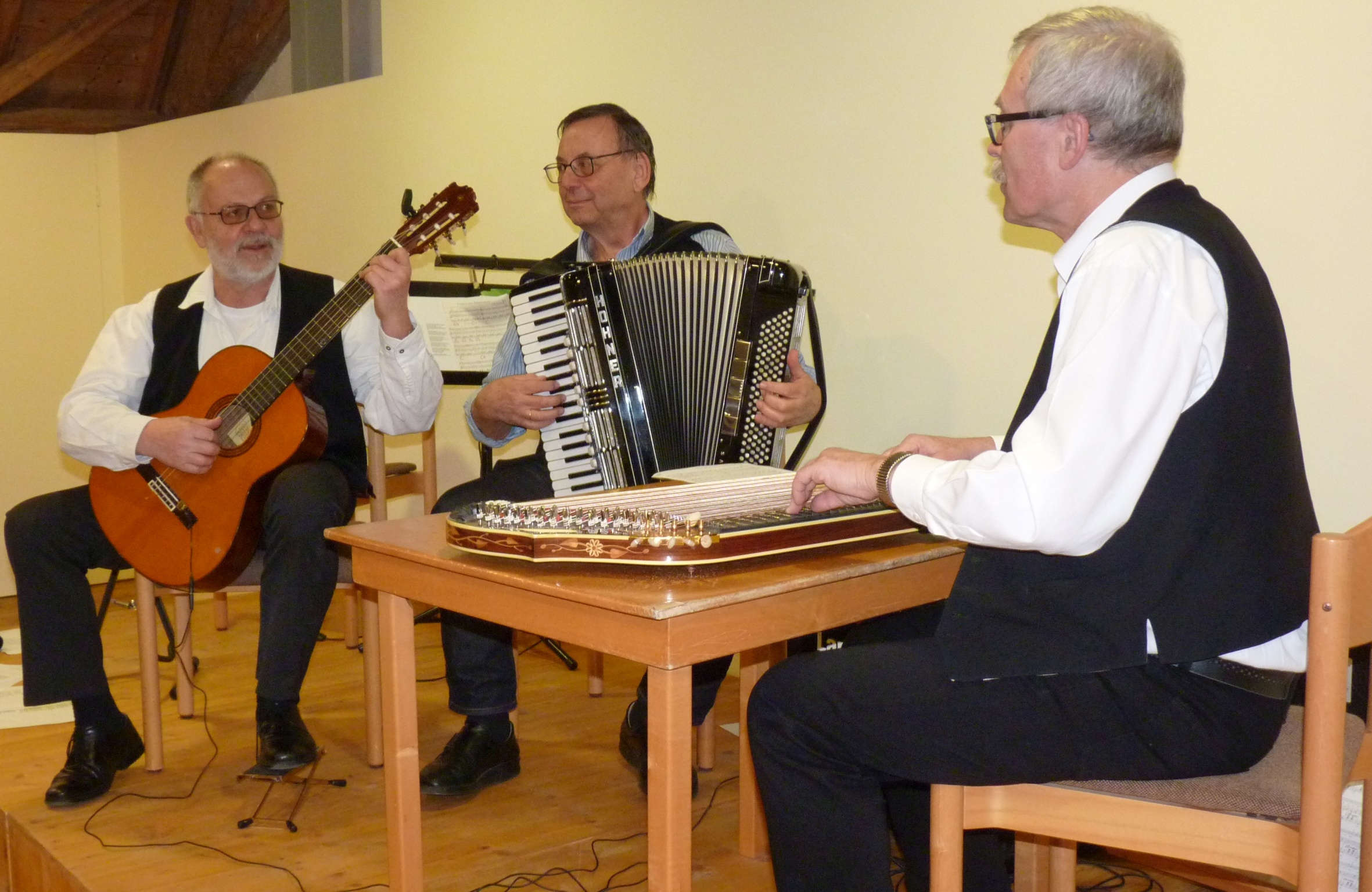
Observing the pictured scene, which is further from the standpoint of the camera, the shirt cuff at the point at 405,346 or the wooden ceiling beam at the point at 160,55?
the wooden ceiling beam at the point at 160,55

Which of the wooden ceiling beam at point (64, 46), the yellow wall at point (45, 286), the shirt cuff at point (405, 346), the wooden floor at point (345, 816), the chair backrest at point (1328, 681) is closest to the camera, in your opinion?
the chair backrest at point (1328, 681)

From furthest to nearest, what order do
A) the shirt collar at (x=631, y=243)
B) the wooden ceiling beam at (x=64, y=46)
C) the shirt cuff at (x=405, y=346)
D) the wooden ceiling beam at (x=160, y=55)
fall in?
the wooden ceiling beam at (x=160, y=55) < the wooden ceiling beam at (x=64, y=46) < the shirt collar at (x=631, y=243) < the shirt cuff at (x=405, y=346)

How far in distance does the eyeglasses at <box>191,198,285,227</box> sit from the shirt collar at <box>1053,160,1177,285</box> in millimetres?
1897

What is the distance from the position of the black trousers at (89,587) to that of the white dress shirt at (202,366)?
0.16 meters

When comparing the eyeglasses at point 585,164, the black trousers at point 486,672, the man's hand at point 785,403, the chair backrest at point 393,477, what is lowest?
the black trousers at point 486,672

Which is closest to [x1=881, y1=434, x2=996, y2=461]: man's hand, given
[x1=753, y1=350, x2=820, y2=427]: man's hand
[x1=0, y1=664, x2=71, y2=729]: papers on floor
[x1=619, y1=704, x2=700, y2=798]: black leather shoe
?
[x1=753, y1=350, x2=820, y2=427]: man's hand

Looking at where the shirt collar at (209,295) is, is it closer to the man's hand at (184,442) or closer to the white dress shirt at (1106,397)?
the man's hand at (184,442)

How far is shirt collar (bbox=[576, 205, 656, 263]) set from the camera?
266cm

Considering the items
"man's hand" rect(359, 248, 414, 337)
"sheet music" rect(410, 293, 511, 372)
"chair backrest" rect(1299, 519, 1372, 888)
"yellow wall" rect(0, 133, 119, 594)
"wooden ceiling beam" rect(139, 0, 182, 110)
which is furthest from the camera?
"wooden ceiling beam" rect(139, 0, 182, 110)

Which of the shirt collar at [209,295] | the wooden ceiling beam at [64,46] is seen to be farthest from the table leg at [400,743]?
the wooden ceiling beam at [64,46]

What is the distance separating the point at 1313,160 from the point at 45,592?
242cm

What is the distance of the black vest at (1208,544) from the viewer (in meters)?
1.26

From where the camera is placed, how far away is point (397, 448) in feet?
14.5

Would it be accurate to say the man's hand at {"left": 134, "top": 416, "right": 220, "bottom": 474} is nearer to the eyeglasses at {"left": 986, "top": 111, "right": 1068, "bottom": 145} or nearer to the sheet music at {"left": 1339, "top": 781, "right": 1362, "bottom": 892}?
the eyeglasses at {"left": 986, "top": 111, "right": 1068, "bottom": 145}
